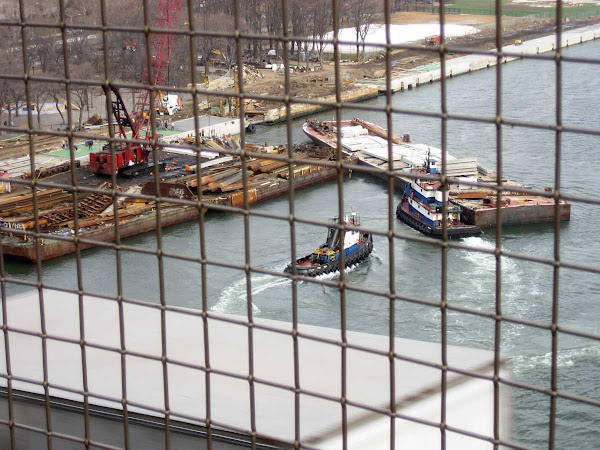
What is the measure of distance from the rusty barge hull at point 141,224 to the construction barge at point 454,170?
721 millimetres

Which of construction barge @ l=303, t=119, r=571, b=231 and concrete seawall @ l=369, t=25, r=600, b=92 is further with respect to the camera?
concrete seawall @ l=369, t=25, r=600, b=92

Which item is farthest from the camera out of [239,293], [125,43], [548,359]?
[125,43]

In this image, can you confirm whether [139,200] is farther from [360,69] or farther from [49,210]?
[360,69]

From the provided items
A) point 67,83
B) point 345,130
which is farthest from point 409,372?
point 345,130

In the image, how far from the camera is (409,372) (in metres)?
2.12

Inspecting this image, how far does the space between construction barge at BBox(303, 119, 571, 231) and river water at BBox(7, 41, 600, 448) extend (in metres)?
0.13

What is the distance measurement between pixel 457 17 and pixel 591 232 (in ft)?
31.0

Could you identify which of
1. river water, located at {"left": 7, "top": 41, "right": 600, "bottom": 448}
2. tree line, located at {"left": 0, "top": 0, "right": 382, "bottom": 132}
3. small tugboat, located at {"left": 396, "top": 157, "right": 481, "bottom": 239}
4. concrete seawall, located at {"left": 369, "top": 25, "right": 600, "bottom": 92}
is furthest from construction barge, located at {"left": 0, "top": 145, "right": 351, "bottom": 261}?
concrete seawall, located at {"left": 369, "top": 25, "right": 600, "bottom": 92}

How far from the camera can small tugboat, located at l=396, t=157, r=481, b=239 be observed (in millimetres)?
8039

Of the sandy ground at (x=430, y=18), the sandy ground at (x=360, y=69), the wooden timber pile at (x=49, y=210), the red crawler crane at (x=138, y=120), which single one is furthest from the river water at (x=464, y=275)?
the sandy ground at (x=430, y=18)

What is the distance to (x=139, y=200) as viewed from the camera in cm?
917

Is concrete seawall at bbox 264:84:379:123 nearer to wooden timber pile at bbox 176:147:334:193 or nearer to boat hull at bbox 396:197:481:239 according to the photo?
wooden timber pile at bbox 176:147:334:193

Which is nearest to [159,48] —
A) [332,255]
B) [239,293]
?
[332,255]

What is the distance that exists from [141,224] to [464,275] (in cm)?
284
